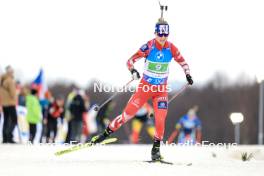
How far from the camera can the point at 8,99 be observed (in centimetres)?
1797

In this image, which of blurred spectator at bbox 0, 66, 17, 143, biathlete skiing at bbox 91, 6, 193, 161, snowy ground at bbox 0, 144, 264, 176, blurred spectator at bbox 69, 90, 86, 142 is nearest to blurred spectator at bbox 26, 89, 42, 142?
blurred spectator at bbox 69, 90, 86, 142

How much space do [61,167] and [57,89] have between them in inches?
2978

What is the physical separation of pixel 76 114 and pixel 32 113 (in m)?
1.07

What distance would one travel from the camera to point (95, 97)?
79062 mm

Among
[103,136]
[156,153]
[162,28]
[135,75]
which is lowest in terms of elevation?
[156,153]

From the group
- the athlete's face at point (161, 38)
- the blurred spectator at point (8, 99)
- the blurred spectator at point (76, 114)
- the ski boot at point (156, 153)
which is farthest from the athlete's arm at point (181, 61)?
the blurred spectator at point (76, 114)

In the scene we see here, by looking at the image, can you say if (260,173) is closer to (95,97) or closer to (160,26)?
(160,26)

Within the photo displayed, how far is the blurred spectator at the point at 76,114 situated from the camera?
19.9 metres

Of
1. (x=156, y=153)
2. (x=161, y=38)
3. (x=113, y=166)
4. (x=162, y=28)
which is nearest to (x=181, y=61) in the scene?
(x=161, y=38)

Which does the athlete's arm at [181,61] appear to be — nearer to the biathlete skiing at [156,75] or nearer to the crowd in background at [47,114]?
the biathlete skiing at [156,75]

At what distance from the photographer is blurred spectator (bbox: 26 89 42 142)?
65.0 feet

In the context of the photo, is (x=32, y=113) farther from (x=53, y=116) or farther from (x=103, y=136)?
(x=103, y=136)

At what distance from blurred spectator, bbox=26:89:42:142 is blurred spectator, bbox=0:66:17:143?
5.31 ft

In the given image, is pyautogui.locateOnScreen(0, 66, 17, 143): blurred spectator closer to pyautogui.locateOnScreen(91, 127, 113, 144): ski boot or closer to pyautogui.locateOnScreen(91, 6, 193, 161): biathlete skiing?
Result: pyautogui.locateOnScreen(91, 127, 113, 144): ski boot
